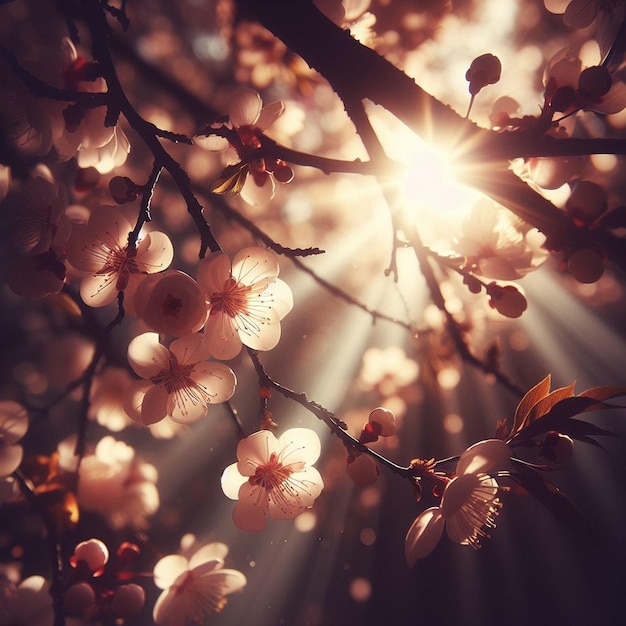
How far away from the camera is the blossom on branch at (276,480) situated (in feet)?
2.62

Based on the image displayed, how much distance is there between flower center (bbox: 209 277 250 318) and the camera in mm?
743

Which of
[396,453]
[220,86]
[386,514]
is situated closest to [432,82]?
[220,86]

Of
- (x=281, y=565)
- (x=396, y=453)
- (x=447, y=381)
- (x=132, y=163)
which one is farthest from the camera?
(x=396, y=453)

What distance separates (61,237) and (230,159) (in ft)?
1.62

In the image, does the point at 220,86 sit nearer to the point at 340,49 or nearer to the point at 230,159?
the point at 230,159

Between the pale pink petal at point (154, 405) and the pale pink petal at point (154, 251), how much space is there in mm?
205

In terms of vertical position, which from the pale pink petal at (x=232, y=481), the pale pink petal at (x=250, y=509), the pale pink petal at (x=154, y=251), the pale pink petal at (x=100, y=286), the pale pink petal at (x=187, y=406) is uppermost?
the pale pink petal at (x=154, y=251)

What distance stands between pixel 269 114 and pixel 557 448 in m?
0.76

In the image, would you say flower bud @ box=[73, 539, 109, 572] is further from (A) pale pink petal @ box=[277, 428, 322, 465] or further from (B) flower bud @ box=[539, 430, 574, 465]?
(B) flower bud @ box=[539, 430, 574, 465]

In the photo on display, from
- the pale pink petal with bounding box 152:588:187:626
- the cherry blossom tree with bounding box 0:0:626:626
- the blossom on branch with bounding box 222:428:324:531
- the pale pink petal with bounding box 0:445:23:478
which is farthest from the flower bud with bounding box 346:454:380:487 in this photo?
the pale pink petal with bounding box 0:445:23:478

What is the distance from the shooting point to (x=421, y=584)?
3562mm

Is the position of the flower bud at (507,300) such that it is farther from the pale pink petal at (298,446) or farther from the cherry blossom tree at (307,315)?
the pale pink petal at (298,446)

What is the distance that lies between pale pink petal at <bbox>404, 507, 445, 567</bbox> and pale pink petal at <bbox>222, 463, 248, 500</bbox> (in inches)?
12.5

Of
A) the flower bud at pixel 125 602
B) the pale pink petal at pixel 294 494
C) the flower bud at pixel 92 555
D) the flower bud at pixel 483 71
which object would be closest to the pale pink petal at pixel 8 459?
the flower bud at pixel 92 555
